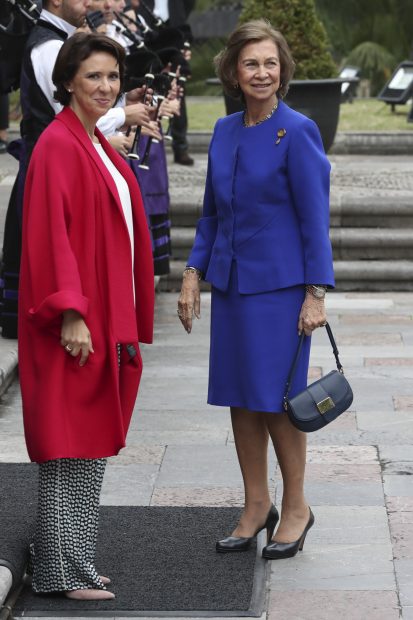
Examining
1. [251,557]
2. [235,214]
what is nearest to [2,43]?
[235,214]

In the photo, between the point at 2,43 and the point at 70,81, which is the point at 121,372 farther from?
the point at 2,43

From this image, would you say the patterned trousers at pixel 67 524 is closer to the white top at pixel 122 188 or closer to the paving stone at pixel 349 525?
the white top at pixel 122 188

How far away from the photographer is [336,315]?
29.7ft

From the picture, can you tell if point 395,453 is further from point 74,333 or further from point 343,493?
point 74,333

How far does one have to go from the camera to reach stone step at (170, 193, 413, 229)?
1038 centimetres

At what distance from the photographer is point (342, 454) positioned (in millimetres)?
6000

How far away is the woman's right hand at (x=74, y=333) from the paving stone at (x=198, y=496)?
53.2 inches

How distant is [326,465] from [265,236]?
1538 mm

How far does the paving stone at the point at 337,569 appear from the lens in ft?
14.9

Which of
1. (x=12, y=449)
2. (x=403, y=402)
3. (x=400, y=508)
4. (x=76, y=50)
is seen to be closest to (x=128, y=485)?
(x=12, y=449)

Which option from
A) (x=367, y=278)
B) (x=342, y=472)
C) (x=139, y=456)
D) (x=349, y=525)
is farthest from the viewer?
(x=367, y=278)

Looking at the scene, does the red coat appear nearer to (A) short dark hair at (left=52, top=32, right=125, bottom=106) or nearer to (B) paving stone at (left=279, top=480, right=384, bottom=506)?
(A) short dark hair at (left=52, top=32, right=125, bottom=106)

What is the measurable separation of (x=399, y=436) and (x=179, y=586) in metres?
2.00

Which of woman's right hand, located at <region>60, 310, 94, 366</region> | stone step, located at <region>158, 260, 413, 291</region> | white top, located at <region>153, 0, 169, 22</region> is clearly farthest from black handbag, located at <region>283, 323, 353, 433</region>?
white top, located at <region>153, 0, 169, 22</region>
